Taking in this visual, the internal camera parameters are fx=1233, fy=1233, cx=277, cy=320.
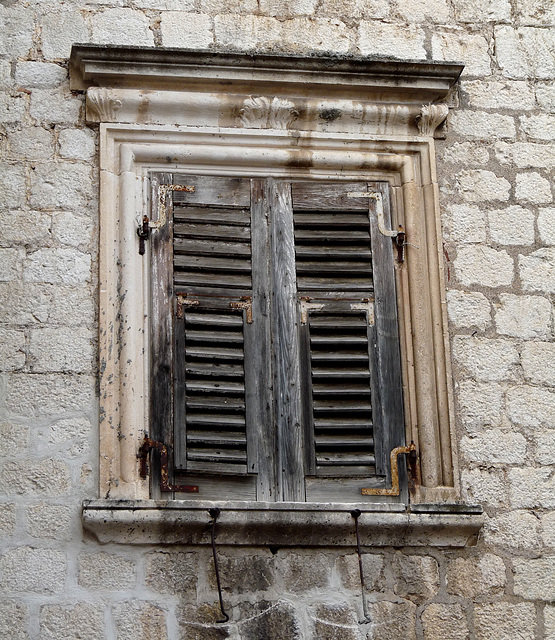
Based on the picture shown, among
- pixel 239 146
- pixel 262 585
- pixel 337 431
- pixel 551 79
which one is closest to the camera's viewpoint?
pixel 262 585

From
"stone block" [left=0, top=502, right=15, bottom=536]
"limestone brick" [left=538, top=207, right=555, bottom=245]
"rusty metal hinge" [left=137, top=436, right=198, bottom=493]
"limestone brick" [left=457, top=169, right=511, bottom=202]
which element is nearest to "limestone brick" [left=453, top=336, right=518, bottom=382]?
"limestone brick" [left=538, top=207, right=555, bottom=245]

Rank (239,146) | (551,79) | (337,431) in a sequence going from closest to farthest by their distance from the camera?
(337,431), (239,146), (551,79)

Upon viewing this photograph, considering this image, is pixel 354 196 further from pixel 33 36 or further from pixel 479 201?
pixel 33 36

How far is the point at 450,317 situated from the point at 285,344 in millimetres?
737

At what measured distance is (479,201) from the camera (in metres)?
5.62

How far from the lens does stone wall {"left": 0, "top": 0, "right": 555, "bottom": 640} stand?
4.78 meters

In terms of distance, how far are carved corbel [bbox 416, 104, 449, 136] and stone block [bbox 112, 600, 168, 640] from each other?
97.8 inches

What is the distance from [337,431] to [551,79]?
6.80 ft

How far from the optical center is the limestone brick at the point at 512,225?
5566mm

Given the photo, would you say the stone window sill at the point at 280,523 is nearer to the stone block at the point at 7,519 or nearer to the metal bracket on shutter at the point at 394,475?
the metal bracket on shutter at the point at 394,475

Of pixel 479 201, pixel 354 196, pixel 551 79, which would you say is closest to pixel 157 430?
pixel 354 196

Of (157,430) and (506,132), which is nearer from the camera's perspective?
(157,430)

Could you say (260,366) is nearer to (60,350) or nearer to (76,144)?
(60,350)

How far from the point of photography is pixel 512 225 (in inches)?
220
